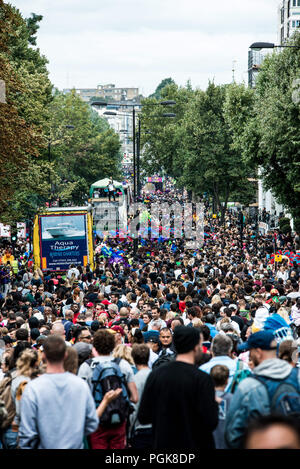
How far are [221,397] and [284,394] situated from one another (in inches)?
40.0

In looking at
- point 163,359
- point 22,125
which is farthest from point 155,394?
point 22,125

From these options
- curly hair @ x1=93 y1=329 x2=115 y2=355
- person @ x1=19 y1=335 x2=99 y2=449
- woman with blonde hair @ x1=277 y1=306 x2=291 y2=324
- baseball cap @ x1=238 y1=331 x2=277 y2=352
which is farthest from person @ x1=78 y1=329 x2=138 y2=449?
woman with blonde hair @ x1=277 y1=306 x2=291 y2=324

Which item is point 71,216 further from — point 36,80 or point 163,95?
point 163,95

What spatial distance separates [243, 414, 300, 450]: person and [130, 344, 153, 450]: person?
130 inches

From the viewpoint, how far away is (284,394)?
498 centimetres

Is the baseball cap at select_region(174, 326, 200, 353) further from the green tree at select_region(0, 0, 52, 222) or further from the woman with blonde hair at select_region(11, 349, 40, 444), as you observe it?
the green tree at select_region(0, 0, 52, 222)

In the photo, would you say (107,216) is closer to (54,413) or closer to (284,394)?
(54,413)

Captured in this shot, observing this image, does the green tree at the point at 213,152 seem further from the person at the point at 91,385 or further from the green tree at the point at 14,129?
the person at the point at 91,385

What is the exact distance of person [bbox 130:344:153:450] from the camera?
6.39 metres

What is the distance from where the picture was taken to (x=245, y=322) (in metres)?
12.3

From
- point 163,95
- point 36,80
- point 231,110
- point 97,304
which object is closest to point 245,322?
point 97,304

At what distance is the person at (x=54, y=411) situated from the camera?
16.8 feet

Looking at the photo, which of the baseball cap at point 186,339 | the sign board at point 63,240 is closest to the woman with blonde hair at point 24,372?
the baseball cap at point 186,339

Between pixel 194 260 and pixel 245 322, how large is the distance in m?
15.6
